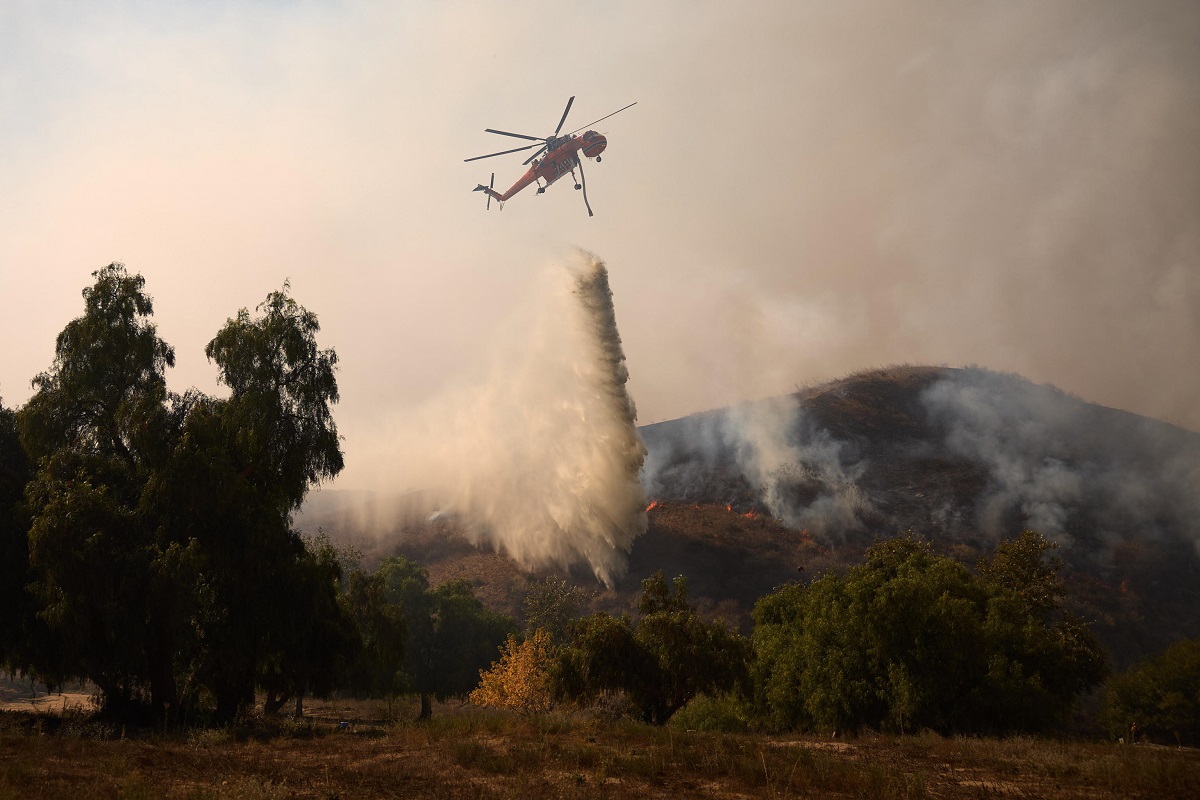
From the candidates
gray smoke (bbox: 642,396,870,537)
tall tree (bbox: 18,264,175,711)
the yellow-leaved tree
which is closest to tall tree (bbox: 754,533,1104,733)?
the yellow-leaved tree

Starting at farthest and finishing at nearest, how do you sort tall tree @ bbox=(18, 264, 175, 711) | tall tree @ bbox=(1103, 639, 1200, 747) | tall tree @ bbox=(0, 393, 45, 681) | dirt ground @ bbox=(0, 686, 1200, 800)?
tall tree @ bbox=(1103, 639, 1200, 747) < tall tree @ bbox=(0, 393, 45, 681) < tall tree @ bbox=(18, 264, 175, 711) < dirt ground @ bbox=(0, 686, 1200, 800)

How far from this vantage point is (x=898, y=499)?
435ft

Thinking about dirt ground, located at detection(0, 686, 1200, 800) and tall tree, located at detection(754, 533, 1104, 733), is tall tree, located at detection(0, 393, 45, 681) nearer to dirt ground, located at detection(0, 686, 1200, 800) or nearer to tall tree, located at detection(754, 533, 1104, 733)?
dirt ground, located at detection(0, 686, 1200, 800)

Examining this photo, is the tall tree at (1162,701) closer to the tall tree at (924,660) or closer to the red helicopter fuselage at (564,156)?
the tall tree at (924,660)

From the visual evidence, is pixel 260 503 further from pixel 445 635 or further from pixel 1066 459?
pixel 1066 459

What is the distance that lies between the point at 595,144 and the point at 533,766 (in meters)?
69.4

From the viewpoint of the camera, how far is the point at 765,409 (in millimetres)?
166875

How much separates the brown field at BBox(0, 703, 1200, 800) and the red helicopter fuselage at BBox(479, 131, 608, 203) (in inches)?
2536

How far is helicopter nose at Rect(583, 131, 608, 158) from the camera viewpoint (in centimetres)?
7946

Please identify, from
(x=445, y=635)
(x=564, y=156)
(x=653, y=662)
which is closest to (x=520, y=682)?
(x=653, y=662)

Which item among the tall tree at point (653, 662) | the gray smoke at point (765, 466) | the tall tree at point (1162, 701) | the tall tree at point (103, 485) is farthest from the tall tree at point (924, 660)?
the gray smoke at point (765, 466)

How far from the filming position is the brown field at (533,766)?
691 inches

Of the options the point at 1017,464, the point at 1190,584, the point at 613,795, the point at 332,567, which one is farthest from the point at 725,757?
the point at 1017,464

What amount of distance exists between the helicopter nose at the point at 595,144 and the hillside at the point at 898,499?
59.0 meters
